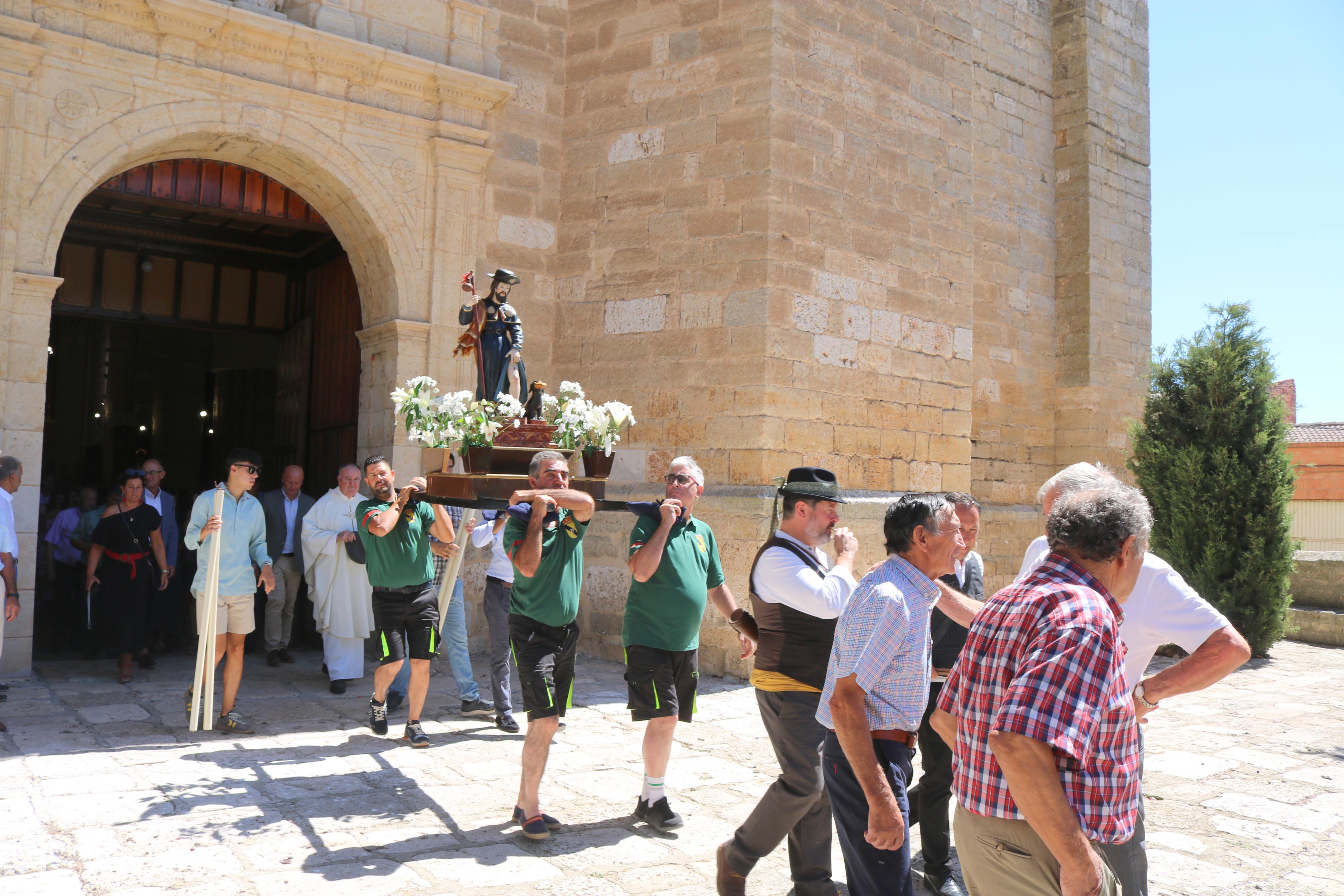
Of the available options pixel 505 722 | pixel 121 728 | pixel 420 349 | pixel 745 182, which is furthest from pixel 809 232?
pixel 121 728

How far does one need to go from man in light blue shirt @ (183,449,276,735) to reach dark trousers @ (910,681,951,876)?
3.73 metres

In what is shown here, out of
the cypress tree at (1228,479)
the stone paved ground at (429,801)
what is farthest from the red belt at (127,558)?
the cypress tree at (1228,479)

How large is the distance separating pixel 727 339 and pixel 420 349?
7.99 ft

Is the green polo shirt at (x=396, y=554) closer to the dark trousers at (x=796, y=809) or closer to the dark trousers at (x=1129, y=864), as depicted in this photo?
the dark trousers at (x=796, y=809)

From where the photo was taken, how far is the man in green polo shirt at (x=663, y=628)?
414 cm

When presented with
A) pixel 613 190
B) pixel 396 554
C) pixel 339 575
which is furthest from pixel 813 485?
pixel 613 190

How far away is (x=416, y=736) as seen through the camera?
5316 mm

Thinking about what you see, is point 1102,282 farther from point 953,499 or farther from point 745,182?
point 953,499

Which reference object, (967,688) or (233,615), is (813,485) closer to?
(967,688)

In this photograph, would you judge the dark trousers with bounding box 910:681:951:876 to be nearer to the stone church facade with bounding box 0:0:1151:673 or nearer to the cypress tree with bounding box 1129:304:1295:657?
the stone church facade with bounding box 0:0:1151:673

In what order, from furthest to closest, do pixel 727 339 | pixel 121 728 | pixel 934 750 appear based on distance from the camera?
pixel 727 339 → pixel 121 728 → pixel 934 750

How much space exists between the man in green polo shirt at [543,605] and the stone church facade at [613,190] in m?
3.12

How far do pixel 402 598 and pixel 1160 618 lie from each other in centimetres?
393

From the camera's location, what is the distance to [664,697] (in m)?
4.15
